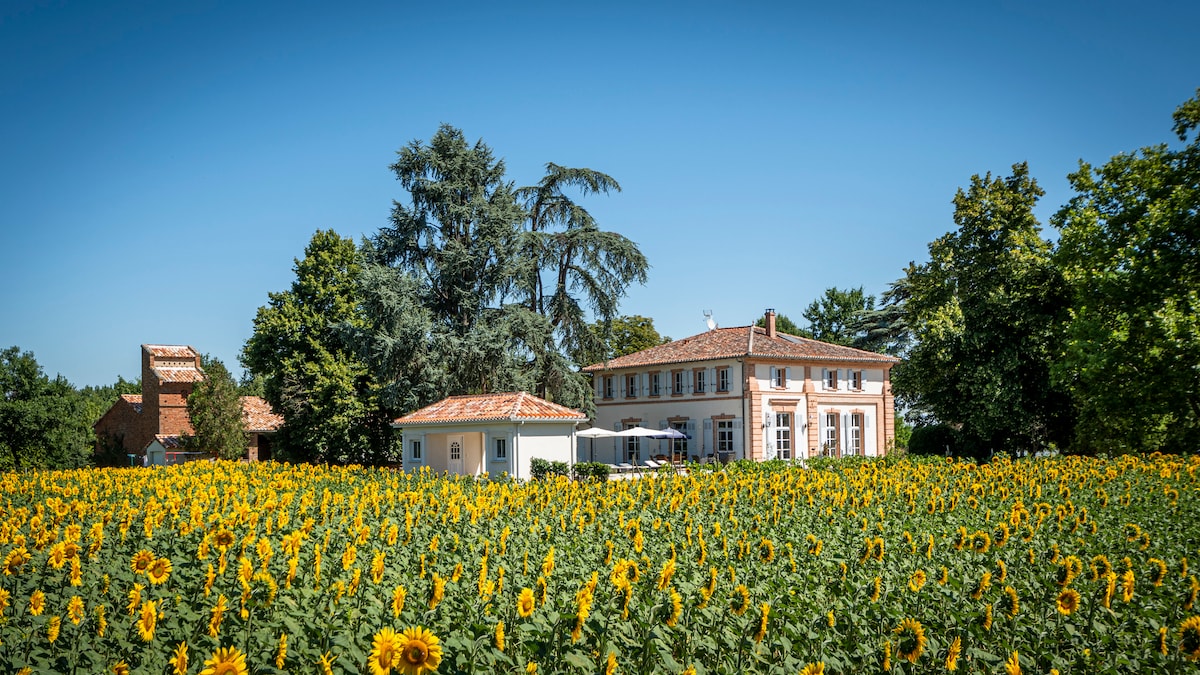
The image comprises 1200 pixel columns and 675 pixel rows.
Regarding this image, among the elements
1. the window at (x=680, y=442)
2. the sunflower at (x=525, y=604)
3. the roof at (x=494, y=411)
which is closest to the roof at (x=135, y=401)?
the roof at (x=494, y=411)

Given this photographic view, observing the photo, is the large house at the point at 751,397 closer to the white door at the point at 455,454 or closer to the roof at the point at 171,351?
the white door at the point at 455,454

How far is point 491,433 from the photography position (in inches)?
1147

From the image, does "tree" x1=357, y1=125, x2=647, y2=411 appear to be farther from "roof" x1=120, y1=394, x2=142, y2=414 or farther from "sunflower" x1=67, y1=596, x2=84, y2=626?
"sunflower" x1=67, y1=596, x2=84, y2=626

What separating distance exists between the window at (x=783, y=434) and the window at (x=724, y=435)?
2.21 m

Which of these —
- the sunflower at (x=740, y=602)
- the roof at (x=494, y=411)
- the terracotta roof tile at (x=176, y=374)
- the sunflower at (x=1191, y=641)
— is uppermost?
the terracotta roof tile at (x=176, y=374)

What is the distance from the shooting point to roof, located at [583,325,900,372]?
42406mm

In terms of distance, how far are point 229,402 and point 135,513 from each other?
113 feet

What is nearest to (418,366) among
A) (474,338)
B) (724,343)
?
(474,338)

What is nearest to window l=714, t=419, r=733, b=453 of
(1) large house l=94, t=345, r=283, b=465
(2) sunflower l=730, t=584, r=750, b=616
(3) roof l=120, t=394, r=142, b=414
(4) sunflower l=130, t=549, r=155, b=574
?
(1) large house l=94, t=345, r=283, b=465

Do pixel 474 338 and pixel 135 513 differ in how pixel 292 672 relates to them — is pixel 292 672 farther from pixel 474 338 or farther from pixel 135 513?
pixel 474 338

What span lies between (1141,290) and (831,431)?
23.2 metres

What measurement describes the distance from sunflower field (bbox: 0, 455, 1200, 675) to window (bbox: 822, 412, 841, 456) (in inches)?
1326

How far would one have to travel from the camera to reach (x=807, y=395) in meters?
43.9

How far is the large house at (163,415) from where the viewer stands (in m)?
48.0
